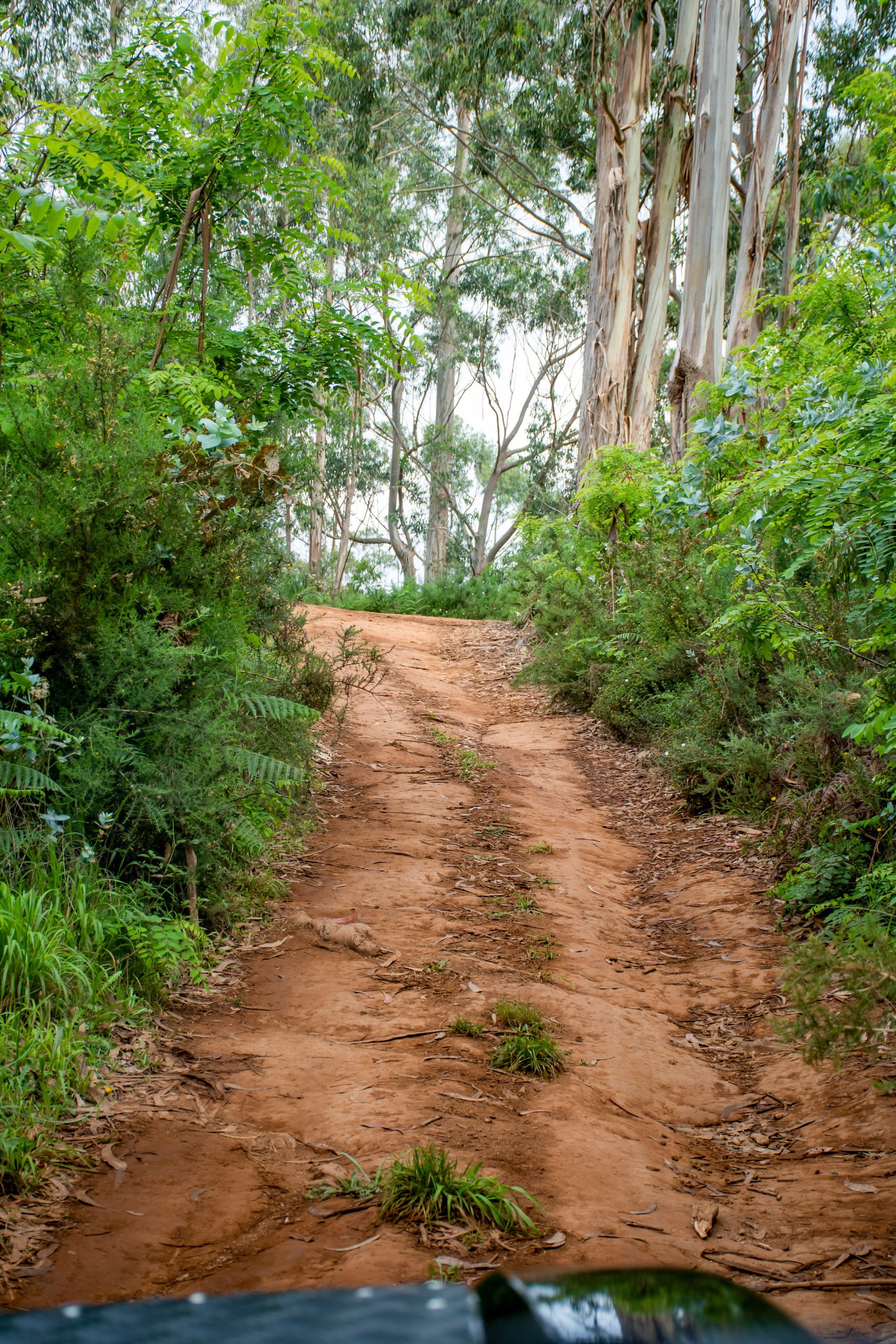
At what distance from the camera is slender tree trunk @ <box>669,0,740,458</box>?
37.9 feet

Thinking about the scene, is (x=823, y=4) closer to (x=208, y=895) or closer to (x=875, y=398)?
(x=875, y=398)

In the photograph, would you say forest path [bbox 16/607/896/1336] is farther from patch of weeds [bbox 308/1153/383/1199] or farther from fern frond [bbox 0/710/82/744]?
fern frond [bbox 0/710/82/744]

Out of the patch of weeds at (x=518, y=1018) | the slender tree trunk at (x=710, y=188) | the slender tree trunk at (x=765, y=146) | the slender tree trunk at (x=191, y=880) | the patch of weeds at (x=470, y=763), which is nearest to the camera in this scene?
the patch of weeds at (x=518, y=1018)

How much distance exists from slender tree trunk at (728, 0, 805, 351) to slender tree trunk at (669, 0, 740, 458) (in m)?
2.26

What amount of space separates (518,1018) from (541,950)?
83 cm

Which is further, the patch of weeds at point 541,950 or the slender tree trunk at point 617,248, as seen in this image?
the slender tree trunk at point 617,248

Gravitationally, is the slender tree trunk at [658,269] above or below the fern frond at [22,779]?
above

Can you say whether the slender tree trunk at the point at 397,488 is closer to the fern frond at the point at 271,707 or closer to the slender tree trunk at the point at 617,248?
the slender tree trunk at the point at 617,248

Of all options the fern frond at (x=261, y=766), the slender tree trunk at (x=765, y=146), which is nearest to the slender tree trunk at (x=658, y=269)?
the slender tree trunk at (x=765, y=146)

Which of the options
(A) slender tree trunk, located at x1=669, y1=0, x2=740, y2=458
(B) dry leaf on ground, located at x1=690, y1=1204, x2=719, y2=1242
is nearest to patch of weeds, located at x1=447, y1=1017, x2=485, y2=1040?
(B) dry leaf on ground, located at x1=690, y1=1204, x2=719, y2=1242

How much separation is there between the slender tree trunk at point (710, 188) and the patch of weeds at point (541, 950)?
8.51 m

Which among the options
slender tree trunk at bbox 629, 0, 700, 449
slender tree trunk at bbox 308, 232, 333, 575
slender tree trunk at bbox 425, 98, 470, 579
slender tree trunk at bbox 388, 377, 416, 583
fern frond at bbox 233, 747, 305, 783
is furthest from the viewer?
slender tree trunk at bbox 388, 377, 416, 583

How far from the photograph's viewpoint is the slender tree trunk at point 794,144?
13742mm

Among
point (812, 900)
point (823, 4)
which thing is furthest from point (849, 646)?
point (823, 4)
